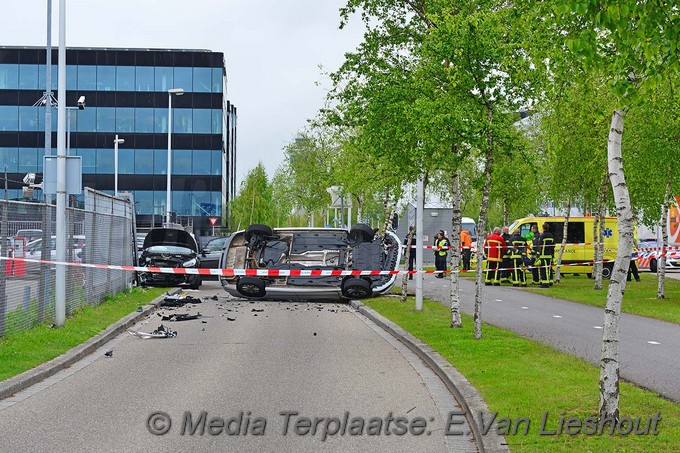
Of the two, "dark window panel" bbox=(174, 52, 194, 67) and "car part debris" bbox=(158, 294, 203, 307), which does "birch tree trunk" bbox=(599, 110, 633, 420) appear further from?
"dark window panel" bbox=(174, 52, 194, 67)

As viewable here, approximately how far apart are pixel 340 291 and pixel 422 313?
3103 mm

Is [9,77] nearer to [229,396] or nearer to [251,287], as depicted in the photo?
[251,287]

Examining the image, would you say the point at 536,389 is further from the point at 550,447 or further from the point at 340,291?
the point at 340,291

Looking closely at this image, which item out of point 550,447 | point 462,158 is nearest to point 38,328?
point 462,158

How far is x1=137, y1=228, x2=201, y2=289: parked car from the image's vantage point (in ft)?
93.4

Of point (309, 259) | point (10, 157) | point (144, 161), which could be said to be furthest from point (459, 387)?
point (10, 157)

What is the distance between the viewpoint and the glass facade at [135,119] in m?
74.3

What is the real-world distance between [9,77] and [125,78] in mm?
8669

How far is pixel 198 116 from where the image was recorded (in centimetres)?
7606

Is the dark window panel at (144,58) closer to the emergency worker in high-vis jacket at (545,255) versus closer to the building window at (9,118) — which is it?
the building window at (9,118)

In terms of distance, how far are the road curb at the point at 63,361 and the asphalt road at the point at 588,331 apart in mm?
6451

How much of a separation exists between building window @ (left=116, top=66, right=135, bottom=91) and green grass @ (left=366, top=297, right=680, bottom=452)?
2496 inches

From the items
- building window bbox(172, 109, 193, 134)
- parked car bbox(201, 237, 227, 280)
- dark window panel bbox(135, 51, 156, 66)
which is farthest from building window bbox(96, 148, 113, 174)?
parked car bbox(201, 237, 227, 280)

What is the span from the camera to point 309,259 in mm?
23766
